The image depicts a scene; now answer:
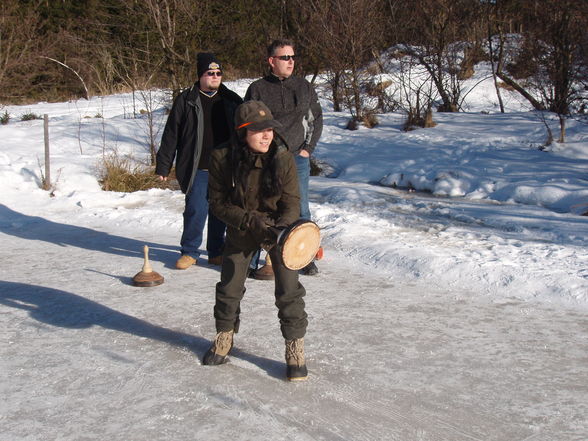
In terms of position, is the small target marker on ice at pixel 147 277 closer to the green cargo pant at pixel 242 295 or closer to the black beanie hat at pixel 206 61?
the black beanie hat at pixel 206 61

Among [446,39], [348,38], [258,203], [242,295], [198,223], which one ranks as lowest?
[242,295]

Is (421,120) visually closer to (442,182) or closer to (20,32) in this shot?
(442,182)

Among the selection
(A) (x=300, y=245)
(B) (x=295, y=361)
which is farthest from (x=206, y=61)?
(B) (x=295, y=361)

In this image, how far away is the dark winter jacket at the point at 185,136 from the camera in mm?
6055

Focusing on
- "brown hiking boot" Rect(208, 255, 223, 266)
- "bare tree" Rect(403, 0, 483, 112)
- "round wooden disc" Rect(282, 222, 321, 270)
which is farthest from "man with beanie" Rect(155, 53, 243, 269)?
"bare tree" Rect(403, 0, 483, 112)

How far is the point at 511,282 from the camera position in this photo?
5.50 metres

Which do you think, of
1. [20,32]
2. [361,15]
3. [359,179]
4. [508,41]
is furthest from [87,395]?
[20,32]

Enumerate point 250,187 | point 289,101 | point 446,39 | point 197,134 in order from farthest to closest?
point 446,39, point 197,134, point 289,101, point 250,187

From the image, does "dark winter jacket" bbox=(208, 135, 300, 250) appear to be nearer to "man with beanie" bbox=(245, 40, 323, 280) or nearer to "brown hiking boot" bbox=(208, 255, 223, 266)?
"man with beanie" bbox=(245, 40, 323, 280)

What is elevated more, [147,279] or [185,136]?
[185,136]

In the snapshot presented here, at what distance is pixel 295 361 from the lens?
385 cm

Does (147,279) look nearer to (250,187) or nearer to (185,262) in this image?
(185,262)

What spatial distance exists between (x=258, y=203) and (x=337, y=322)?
1.37 meters

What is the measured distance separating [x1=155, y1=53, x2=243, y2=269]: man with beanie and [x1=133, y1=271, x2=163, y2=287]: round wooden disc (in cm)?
49
